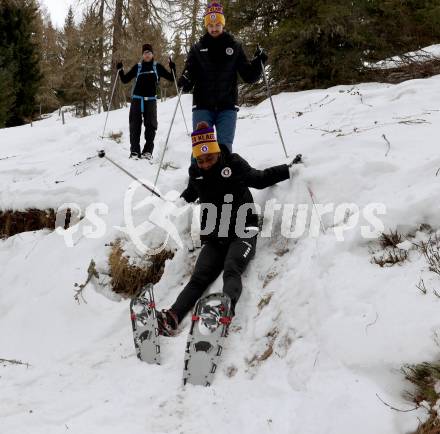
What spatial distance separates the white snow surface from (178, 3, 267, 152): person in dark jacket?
937mm

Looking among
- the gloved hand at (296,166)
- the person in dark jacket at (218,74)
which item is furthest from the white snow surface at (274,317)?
the person in dark jacket at (218,74)

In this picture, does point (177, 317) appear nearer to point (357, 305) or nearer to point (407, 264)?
point (357, 305)

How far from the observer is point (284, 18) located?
1091cm

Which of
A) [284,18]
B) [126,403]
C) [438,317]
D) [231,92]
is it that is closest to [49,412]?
[126,403]

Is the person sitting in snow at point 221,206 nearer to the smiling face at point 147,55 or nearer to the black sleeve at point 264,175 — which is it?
the black sleeve at point 264,175

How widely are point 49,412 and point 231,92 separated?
15.3 feet

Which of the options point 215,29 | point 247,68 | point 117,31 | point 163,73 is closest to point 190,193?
point 247,68

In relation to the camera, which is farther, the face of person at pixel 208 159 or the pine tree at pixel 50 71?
the pine tree at pixel 50 71

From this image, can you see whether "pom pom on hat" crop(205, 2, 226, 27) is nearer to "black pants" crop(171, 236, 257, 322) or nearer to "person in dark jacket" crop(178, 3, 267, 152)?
"person in dark jacket" crop(178, 3, 267, 152)

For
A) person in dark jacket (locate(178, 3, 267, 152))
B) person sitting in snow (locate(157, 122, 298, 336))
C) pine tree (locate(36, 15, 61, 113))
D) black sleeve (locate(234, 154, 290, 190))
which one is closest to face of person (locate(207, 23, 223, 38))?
person in dark jacket (locate(178, 3, 267, 152))

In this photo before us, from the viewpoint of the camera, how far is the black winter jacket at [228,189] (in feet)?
16.3

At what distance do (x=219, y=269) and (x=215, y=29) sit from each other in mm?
3426

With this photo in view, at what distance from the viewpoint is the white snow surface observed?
295cm

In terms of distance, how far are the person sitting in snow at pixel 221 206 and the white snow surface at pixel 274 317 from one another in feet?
1.03
